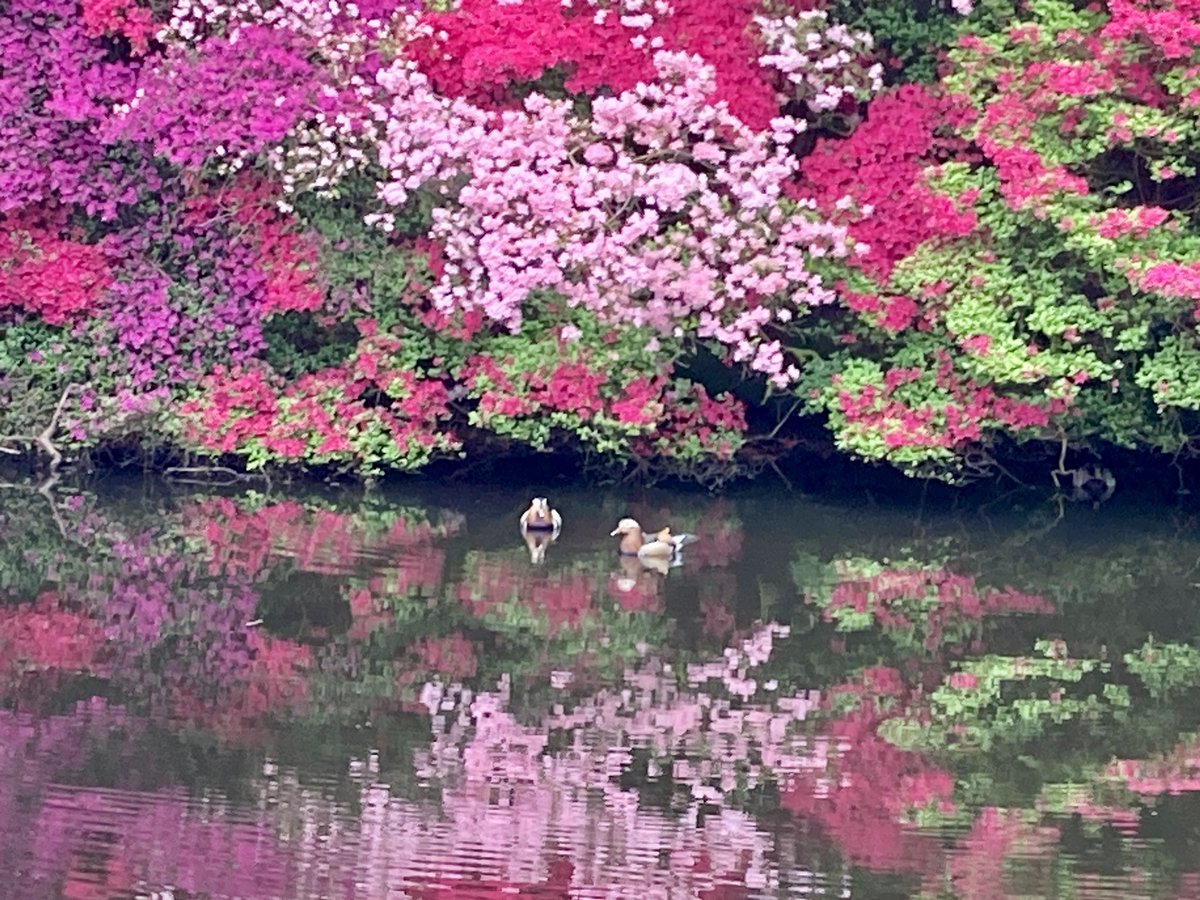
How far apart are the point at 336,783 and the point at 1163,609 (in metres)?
5.38

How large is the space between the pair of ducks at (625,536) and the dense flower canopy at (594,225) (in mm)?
1581

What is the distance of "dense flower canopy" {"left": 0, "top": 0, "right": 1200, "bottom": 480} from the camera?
14.8m

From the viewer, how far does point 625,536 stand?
1362cm

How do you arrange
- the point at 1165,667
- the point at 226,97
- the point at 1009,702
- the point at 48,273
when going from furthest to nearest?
1. the point at 48,273
2. the point at 226,97
3. the point at 1165,667
4. the point at 1009,702

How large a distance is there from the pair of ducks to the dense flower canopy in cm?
158

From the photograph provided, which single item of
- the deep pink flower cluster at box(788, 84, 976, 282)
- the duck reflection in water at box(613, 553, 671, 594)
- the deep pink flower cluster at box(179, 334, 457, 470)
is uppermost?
the deep pink flower cluster at box(788, 84, 976, 282)

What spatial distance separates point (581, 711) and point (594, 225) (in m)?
5.84

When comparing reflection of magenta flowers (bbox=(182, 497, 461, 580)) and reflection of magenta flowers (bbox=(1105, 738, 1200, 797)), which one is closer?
reflection of magenta flowers (bbox=(1105, 738, 1200, 797))

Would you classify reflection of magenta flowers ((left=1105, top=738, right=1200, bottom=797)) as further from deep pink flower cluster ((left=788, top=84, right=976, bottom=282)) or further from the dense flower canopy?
deep pink flower cluster ((left=788, top=84, right=976, bottom=282))

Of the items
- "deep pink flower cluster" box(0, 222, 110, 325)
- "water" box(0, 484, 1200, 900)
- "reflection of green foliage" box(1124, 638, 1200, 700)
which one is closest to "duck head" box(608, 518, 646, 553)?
"water" box(0, 484, 1200, 900)

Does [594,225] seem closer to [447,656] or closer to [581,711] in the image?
[447,656]

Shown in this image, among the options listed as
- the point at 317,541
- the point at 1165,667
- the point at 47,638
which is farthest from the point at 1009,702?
A: the point at 317,541

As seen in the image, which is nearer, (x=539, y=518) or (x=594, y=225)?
(x=539, y=518)

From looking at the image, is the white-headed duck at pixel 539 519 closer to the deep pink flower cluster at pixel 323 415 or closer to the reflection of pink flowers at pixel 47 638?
the deep pink flower cluster at pixel 323 415
